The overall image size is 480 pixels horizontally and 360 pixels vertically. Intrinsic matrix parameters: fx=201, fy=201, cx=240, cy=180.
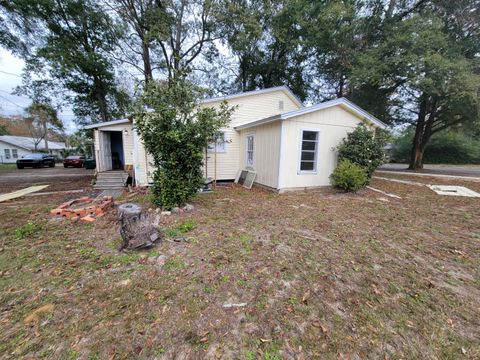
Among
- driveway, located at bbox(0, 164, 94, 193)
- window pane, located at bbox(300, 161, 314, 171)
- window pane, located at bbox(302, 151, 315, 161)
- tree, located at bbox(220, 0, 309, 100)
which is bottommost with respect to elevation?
driveway, located at bbox(0, 164, 94, 193)

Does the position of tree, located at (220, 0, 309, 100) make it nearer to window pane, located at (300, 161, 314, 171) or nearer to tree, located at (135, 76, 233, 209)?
window pane, located at (300, 161, 314, 171)

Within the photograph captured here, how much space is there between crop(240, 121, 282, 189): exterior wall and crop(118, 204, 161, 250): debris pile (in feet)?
16.5

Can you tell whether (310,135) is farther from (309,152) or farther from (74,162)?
(74,162)

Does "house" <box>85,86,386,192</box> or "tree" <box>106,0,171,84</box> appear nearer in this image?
"house" <box>85,86,386,192</box>

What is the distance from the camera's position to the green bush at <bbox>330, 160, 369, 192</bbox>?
704 centimetres

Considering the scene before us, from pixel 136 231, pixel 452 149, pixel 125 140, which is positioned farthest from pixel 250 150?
pixel 452 149

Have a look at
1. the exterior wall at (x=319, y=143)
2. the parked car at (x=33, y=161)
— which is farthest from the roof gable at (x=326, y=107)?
the parked car at (x=33, y=161)

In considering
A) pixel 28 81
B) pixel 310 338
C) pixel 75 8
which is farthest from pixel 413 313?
pixel 28 81

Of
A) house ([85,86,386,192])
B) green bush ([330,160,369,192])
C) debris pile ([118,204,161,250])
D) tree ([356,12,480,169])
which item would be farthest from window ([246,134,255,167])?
tree ([356,12,480,169])

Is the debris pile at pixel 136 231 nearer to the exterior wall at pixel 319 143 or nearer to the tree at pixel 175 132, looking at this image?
the tree at pixel 175 132

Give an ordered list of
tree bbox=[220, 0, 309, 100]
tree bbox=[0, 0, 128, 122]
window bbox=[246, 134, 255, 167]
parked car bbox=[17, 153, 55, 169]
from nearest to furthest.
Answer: window bbox=[246, 134, 255, 167] < tree bbox=[0, 0, 128, 122] < tree bbox=[220, 0, 309, 100] < parked car bbox=[17, 153, 55, 169]

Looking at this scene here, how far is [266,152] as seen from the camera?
7965 mm

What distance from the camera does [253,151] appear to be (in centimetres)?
884

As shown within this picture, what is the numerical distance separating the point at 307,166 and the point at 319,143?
0.99 metres
